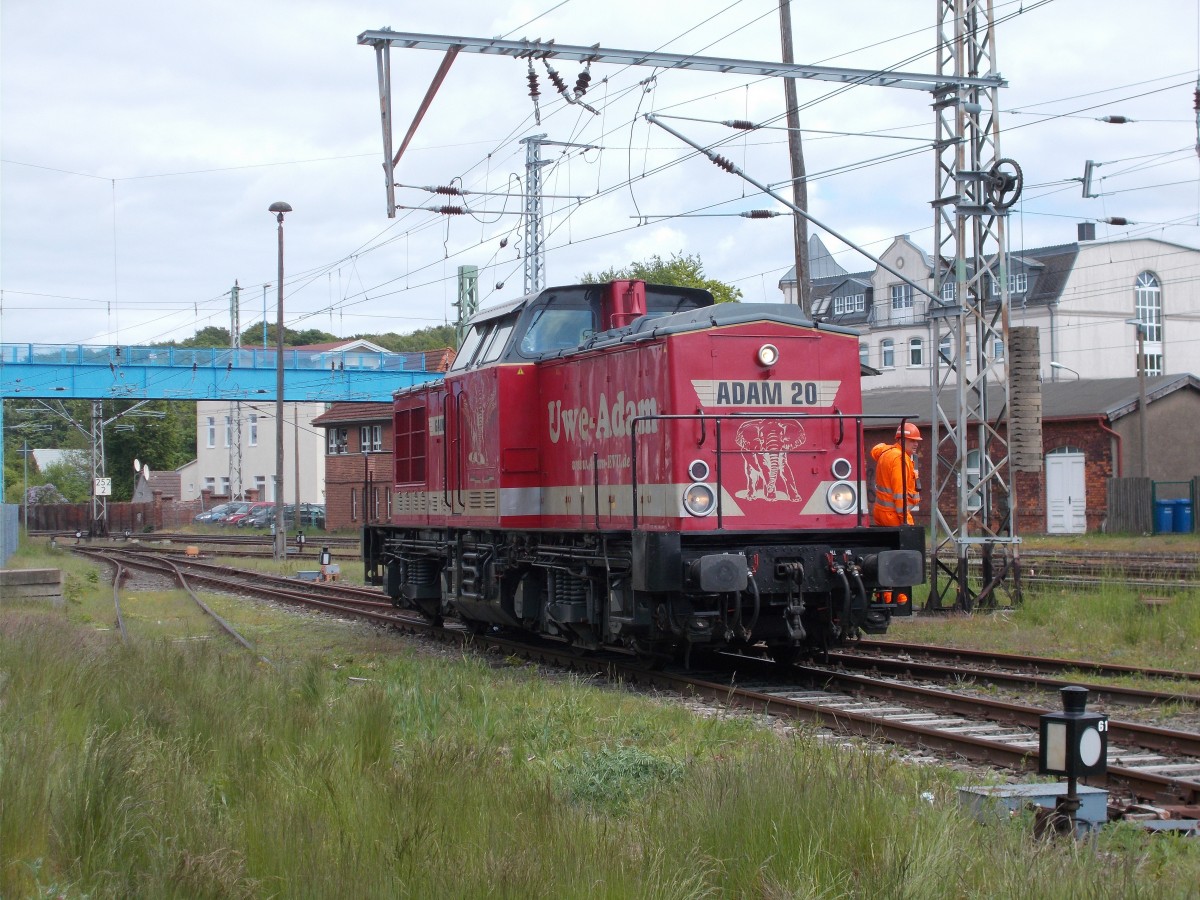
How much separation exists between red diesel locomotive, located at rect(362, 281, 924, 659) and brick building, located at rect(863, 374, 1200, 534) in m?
25.0

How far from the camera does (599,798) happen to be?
6508 millimetres

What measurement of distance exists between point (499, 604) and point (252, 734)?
598cm

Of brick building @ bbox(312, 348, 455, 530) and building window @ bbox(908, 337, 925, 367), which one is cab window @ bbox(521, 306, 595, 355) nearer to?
brick building @ bbox(312, 348, 455, 530)

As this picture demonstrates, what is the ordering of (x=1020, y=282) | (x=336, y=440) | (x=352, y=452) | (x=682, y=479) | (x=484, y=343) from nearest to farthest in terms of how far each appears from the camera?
(x=682, y=479) < (x=484, y=343) < (x=352, y=452) < (x=336, y=440) < (x=1020, y=282)

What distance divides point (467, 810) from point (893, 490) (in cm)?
699

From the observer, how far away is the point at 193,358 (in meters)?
41.7

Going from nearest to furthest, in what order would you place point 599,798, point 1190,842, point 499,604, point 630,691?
point 1190,842 < point 599,798 < point 630,691 < point 499,604

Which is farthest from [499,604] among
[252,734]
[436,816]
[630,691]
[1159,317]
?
[1159,317]

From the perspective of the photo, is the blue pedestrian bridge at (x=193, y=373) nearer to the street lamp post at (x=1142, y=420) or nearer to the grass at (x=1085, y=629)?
the street lamp post at (x=1142, y=420)

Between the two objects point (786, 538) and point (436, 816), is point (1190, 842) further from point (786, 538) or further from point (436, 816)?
point (786, 538)

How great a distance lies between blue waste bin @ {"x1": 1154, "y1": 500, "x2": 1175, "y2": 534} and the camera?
3438 centimetres

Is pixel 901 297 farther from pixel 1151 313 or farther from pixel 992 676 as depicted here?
pixel 992 676

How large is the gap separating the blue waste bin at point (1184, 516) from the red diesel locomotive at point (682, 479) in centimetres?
2646

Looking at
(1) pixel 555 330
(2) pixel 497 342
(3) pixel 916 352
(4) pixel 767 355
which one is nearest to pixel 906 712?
(4) pixel 767 355
